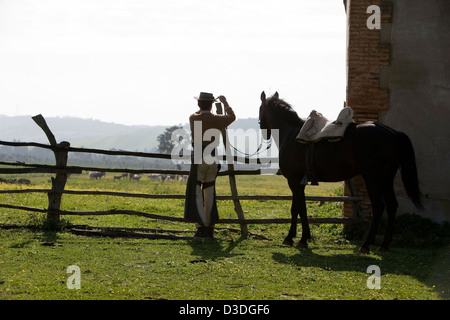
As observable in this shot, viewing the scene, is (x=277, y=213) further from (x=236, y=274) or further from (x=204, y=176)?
(x=236, y=274)

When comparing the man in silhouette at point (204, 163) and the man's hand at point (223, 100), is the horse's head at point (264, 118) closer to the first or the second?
the man in silhouette at point (204, 163)

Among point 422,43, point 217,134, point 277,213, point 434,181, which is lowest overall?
point 277,213

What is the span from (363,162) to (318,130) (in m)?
0.92

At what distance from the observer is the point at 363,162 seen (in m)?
8.21

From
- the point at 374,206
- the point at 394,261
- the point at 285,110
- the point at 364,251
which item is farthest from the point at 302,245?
the point at 285,110

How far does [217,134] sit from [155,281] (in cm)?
360

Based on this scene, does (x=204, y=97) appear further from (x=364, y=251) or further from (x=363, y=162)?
(x=364, y=251)

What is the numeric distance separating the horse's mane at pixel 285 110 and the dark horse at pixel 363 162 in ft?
0.06

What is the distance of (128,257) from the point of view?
25.7 ft

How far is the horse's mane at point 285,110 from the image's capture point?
9.40m

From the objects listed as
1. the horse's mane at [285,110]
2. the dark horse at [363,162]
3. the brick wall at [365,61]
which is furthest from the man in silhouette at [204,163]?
the brick wall at [365,61]

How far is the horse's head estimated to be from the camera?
970 cm

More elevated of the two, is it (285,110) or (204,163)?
(285,110)

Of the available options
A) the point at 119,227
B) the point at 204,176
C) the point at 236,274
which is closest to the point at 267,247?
the point at 204,176
